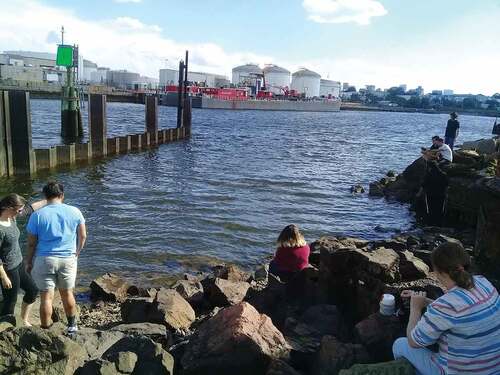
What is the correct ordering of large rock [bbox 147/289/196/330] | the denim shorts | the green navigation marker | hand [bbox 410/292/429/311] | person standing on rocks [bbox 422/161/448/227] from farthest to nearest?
the green navigation marker
person standing on rocks [bbox 422/161/448/227]
large rock [bbox 147/289/196/330]
the denim shorts
hand [bbox 410/292/429/311]

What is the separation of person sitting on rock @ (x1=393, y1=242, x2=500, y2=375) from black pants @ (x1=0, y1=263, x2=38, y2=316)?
14.2 feet

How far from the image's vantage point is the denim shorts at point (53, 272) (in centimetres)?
540

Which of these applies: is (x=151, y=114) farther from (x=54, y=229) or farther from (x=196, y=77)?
(x=196, y=77)

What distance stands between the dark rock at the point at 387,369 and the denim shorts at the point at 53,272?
133 inches

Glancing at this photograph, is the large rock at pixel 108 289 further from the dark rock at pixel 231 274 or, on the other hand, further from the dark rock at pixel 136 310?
the dark rock at pixel 231 274

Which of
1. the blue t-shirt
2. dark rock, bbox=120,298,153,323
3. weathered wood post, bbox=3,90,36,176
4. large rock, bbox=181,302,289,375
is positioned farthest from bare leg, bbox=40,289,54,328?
weathered wood post, bbox=3,90,36,176

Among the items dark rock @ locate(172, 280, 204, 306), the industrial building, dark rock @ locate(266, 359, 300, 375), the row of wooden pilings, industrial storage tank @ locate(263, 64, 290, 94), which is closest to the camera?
dark rock @ locate(266, 359, 300, 375)

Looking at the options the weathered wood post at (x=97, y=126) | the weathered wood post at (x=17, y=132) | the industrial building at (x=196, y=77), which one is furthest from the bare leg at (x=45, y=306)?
the industrial building at (x=196, y=77)

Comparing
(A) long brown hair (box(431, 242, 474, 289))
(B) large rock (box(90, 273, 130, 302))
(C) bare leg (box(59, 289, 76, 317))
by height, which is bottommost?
(B) large rock (box(90, 273, 130, 302))

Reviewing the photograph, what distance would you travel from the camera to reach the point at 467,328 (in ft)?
10.6

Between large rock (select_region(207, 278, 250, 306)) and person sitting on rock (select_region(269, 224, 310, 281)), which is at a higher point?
person sitting on rock (select_region(269, 224, 310, 281))

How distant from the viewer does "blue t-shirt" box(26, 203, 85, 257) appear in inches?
208

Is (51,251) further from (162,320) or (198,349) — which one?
(198,349)

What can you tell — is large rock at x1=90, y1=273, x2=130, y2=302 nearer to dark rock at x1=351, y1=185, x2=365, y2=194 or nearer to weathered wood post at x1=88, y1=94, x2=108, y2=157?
dark rock at x1=351, y1=185, x2=365, y2=194
